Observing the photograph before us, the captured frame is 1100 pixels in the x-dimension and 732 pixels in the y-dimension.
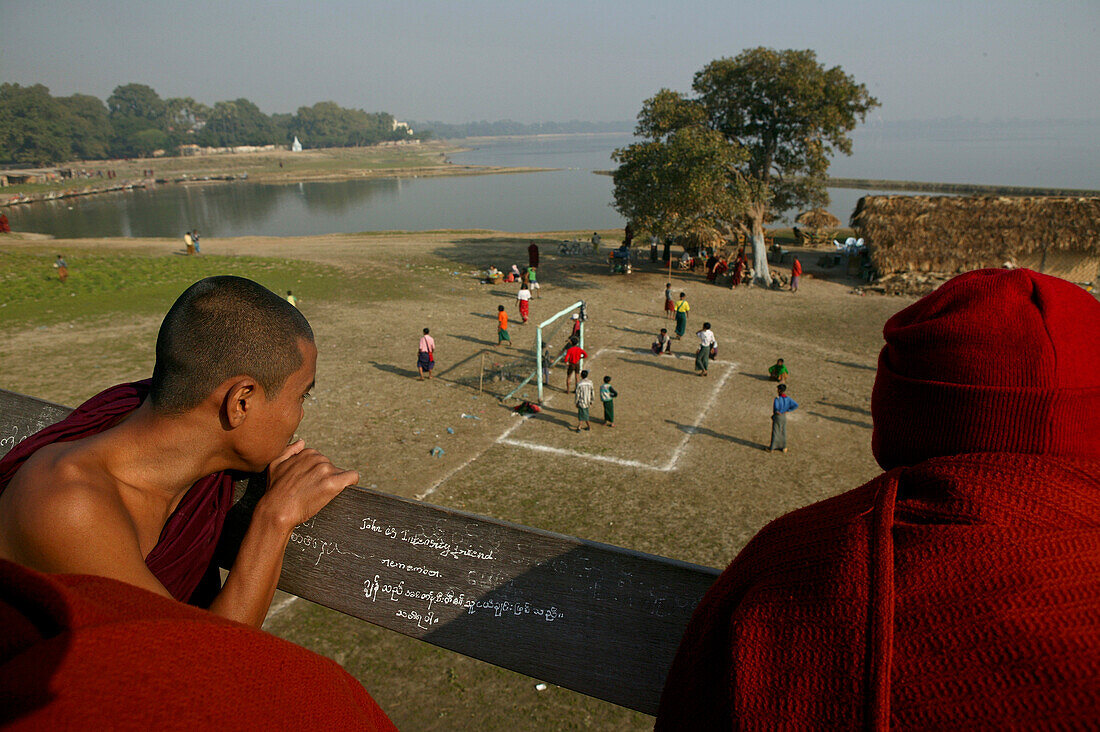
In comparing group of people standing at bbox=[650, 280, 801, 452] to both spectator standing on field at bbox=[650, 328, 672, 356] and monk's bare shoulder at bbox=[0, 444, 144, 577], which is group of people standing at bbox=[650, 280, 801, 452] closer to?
spectator standing on field at bbox=[650, 328, 672, 356]

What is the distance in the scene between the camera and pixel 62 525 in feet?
4.61

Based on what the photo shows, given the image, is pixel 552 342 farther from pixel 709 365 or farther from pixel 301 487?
pixel 301 487

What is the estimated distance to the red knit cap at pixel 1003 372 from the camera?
118 centimetres

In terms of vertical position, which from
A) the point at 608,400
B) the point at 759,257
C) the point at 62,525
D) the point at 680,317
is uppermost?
the point at 62,525

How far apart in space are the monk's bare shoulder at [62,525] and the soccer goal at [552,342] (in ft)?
35.2

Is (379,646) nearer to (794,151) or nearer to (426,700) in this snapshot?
(426,700)

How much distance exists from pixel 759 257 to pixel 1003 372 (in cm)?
2619

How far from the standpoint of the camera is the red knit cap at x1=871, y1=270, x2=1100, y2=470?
1.18m

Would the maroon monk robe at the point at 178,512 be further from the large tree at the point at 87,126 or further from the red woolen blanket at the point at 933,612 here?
the large tree at the point at 87,126

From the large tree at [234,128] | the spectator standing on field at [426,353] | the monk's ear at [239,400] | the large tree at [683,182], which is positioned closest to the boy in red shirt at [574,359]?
the spectator standing on field at [426,353]

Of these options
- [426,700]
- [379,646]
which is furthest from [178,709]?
[379,646]

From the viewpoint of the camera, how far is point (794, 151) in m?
26.3

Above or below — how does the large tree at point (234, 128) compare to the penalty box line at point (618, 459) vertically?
above

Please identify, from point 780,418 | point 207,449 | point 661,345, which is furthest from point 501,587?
point 661,345
